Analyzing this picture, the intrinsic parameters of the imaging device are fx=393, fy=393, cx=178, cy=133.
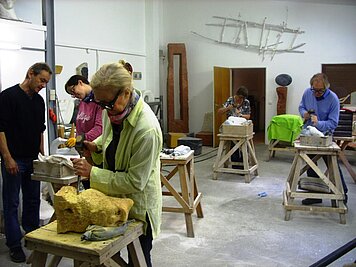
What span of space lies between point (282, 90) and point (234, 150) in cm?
349

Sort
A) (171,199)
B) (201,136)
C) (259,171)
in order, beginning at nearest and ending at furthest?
1. (171,199)
2. (259,171)
3. (201,136)

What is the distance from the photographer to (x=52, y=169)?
9.06 feet

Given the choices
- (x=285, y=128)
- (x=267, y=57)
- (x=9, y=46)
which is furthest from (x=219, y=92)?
(x=9, y=46)

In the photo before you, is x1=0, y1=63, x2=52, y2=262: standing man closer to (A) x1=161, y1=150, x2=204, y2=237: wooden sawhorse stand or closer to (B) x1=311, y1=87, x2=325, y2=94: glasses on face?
(A) x1=161, y1=150, x2=204, y2=237: wooden sawhorse stand


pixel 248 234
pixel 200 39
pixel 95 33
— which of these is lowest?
pixel 248 234

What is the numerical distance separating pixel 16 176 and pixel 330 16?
749 centimetres

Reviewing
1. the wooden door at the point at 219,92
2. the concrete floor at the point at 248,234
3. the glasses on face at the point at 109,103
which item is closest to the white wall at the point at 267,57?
the wooden door at the point at 219,92

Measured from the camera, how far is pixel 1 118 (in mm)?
2990

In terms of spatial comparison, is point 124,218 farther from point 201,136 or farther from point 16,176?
point 201,136

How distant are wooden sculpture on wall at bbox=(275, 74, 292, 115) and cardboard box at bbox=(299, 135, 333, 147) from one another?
185 inches

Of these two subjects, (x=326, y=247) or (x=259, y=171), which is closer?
(x=326, y=247)

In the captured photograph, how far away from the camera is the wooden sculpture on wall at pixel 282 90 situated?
28.0ft

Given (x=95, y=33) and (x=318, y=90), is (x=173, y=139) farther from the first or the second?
(x=318, y=90)

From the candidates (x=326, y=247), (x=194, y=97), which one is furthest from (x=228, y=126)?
(x=194, y=97)
